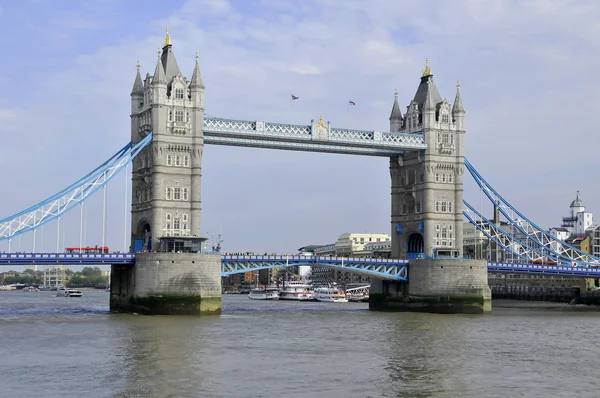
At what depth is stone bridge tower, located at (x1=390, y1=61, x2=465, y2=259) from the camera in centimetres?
8750

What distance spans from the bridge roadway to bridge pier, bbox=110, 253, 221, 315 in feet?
8.22

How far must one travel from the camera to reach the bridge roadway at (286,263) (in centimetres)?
6881

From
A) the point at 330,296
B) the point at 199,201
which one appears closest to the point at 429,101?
the point at 199,201

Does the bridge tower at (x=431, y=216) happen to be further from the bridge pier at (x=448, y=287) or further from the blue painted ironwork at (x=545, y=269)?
the blue painted ironwork at (x=545, y=269)

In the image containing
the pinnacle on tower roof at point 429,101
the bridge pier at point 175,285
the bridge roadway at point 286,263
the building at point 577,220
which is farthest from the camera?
the building at point 577,220

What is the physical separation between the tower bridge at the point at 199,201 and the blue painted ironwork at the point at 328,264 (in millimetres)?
116

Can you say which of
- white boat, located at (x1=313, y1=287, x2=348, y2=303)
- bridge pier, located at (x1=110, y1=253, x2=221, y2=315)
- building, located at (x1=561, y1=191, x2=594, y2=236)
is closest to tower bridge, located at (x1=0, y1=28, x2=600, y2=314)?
bridge pier, located at (x1=110, y1=253, x2=221, y2=315)

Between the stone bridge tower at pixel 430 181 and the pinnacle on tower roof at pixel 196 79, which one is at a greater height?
the pinnacle on tower roof at pixel 196 79

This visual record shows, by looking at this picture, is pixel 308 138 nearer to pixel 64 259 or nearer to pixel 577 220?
pixel 64 259

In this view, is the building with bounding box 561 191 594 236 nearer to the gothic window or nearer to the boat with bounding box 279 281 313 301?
the boat with bounding box 279 281 313 301

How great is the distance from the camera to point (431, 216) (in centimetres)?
8712

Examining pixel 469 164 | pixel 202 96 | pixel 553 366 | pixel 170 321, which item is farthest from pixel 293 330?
pixel 469 164

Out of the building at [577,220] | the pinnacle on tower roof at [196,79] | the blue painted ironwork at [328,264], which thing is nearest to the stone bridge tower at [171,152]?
the pinnacle on tower roof at [196,79]

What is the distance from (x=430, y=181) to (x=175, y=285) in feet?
95.4
